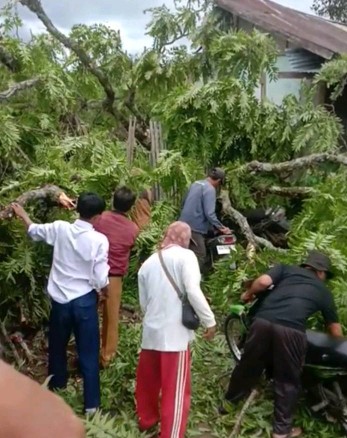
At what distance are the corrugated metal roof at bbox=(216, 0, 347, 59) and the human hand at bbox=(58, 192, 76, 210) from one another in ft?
20.7

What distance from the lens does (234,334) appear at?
629cm

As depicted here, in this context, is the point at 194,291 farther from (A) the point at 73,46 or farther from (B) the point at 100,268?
(A) the point at 73,46

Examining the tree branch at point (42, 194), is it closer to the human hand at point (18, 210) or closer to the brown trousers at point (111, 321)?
the human hand at point (18, 210)

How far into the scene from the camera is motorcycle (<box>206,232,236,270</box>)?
27.3 feet

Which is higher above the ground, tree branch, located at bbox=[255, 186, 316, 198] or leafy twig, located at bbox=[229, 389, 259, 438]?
tree branch, located at bbox=[255, 186, 316, 198]

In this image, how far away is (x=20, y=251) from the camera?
5801 millimetres

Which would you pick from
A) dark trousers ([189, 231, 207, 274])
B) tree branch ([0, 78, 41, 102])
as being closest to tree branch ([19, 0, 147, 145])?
tree branch ([0, 78, 41, 102])

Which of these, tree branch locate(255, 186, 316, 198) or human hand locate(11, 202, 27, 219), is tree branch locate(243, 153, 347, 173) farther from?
human hand locate(11, 202, 27, 219)

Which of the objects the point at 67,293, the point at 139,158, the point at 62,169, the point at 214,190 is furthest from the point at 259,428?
the point at 139,158

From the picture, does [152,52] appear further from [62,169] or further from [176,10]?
[62,169]

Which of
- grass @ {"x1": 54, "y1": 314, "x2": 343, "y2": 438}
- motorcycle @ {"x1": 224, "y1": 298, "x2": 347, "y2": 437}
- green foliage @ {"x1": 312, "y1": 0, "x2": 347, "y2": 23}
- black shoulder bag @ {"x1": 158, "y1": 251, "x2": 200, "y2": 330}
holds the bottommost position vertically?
grass @ {"x1": 54, "y1": 314, "x2": 343, "y2": 438}

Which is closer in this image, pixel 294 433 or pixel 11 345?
pixel 294 433

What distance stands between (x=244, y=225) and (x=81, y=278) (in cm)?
353

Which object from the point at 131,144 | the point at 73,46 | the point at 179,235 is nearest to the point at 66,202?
the point at 179,235
